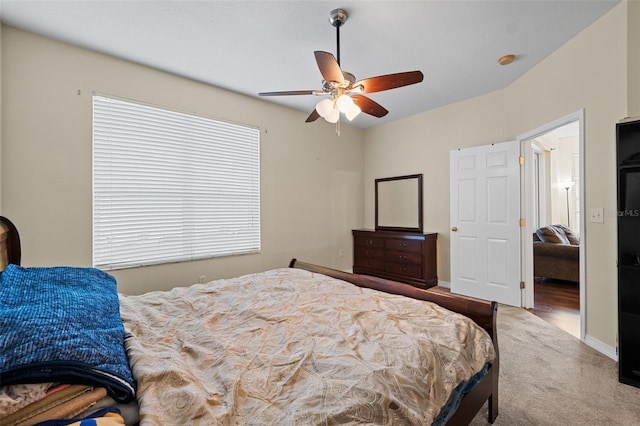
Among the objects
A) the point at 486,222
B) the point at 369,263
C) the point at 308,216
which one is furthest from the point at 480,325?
the point at 369,263

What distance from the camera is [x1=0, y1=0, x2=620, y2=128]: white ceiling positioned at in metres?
2.18

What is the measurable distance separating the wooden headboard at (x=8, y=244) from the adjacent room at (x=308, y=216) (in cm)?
2

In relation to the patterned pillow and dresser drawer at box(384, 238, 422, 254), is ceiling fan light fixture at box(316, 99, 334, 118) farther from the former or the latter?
the patterned pillow

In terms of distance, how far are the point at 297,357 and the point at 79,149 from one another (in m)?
2.88

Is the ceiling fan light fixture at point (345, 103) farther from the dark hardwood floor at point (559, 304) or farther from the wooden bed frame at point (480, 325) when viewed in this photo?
the dark hardwood floor at point (559, 304)

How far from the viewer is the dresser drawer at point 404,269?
4.27m

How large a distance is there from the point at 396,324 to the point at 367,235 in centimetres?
350

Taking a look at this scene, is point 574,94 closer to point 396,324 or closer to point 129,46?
point 396,324

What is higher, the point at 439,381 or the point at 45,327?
the point at 45,327

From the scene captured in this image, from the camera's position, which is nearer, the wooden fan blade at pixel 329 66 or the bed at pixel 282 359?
the bed at pixel 282 359

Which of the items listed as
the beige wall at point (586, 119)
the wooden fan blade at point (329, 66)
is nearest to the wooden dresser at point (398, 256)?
the beige wall at point (586, 119)

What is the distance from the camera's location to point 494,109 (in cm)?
379

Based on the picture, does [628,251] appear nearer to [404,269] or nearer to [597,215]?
[597,215]

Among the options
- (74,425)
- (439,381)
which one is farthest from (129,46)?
(439,381)
